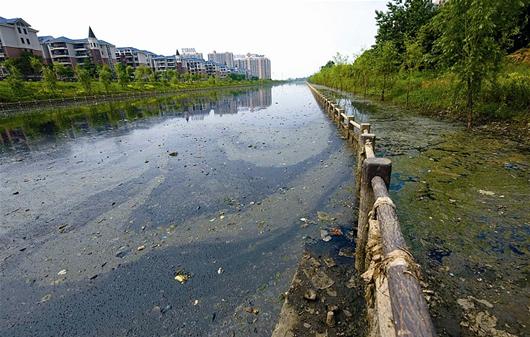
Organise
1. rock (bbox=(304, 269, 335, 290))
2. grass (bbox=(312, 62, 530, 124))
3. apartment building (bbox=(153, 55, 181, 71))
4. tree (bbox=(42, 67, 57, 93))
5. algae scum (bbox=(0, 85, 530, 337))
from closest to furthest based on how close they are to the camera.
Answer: algae scum (bbox=(0, 85, 530, 337)) → rock (bbox=(304, 269, 335, 290)) → grass (bbox=(312, 62, 530, 124)) → tree (bbox=(42, 67, 57, 93)) → apartment building (bbox=(153, 55, 181, 71))

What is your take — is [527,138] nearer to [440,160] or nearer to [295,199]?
[440,160]

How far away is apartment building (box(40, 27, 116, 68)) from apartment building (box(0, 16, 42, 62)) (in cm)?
982

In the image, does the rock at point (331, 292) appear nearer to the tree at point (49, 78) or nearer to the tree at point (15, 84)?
the tree at point (15, 84)

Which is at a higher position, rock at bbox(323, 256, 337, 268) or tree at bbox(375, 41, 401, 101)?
tree at bbox(375, 41, 401, 101)

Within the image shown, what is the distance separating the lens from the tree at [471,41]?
10.4m

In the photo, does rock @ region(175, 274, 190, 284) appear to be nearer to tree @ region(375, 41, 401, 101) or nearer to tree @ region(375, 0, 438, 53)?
tree @ region(375, 41, 401, 101)

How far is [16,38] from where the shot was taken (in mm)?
62125

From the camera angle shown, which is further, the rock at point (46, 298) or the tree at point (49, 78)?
the tree at point (49, 78)

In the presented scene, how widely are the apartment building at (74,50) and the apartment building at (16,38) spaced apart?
9825 mm

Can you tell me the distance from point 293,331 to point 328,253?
1.76 m

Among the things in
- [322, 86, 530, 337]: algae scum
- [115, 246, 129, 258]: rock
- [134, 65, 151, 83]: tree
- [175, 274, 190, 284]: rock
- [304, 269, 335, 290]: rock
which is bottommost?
[175, 274, 190, 284]: rock

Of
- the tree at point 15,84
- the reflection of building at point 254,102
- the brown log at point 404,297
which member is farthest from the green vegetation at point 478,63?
the tree at point 15,84

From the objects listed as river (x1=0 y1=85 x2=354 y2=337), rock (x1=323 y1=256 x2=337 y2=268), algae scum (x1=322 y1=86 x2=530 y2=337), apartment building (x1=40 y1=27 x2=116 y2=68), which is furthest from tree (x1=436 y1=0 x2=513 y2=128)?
apartment building (x1=40 y1=27 x2=116 y2=68)

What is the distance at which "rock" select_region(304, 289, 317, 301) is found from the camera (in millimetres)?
3795
